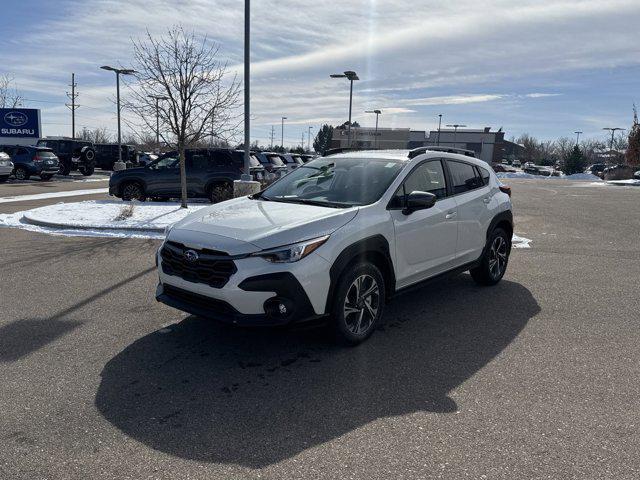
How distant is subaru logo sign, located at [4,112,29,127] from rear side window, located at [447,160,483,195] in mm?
40087

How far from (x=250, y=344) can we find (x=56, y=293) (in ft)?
9.47

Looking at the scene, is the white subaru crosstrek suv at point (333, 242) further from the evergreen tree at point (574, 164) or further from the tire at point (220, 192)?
the evergreen tree at point (574, 164)

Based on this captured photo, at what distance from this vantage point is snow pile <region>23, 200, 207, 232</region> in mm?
10469

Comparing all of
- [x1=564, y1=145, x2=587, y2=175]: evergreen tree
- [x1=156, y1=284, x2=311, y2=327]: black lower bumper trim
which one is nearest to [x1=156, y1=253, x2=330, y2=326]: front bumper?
[x1=156, y1=284, x2=311, y2=327]: black lower bumper trim

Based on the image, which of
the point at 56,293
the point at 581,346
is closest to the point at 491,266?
the point at 581,346

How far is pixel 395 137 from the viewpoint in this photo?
10088 cm

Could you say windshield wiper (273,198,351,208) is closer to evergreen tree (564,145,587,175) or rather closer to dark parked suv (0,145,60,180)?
dark parked suv (0,145,60,180)

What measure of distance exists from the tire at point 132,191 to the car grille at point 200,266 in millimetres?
11439

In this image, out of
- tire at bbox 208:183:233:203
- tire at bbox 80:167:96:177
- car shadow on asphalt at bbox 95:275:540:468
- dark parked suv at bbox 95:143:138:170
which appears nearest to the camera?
car shadow on asphalt at bbox 95:275:540:468

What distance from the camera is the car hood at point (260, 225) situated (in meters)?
3.96

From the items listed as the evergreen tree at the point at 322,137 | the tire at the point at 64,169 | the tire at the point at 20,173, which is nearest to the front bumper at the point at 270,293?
the tire at the point at 20,173

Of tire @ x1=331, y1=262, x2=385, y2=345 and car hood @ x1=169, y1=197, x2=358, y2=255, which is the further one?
tire @ x1=331, y1=262, x2=385, y2=345

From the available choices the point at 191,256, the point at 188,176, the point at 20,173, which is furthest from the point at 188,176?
the point at 20,173

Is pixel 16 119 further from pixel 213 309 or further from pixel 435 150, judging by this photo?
pixel 213 309
